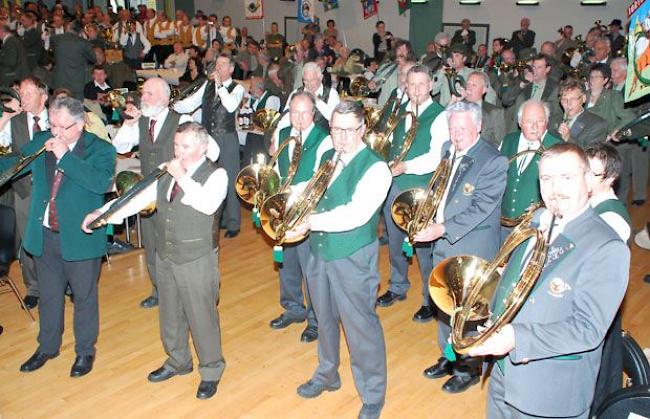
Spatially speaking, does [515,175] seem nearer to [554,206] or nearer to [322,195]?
[322,195]

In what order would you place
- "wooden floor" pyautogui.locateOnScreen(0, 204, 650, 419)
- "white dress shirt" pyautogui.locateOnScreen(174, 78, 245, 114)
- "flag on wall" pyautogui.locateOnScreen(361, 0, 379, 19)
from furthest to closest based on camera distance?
"flag on wall" pyautogui.locateOnScreen(361, 0, 379, 19)
"white dress shirt" pyautogui.locateOnScreen(174, 78, 245, 114)
"wooden floor" pyautogui.locateOnScreen(0, 204, 650, 419)

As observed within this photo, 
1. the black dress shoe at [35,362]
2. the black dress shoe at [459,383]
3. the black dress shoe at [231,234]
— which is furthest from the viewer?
the black dress shoe at [231,234]

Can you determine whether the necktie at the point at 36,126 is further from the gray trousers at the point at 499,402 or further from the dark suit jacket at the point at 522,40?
the dark suit jacket at the point at 522,40

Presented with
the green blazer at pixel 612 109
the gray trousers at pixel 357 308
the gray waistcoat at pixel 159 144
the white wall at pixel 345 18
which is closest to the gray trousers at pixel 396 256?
the gray trousers at pixel 357 308

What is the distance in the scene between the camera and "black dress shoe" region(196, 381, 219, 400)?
4039 mm

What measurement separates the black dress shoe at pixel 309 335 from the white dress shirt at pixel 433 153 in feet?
4.35

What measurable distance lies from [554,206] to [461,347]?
0.61 m

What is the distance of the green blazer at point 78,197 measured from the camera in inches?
159

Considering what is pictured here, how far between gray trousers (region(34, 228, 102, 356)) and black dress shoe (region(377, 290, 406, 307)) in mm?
2196

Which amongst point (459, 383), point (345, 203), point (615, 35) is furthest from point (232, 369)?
point (615, 35)

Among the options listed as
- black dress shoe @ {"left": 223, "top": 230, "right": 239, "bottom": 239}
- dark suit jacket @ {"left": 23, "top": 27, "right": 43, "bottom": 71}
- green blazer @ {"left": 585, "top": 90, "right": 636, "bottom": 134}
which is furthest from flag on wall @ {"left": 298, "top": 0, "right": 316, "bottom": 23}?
green blazer @ {"left": 585, "top": 90, "right": 636, "bottom": 134}

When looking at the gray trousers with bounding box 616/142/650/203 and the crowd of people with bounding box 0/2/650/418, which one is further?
the gray trousers with bounding box 616/142/650/203

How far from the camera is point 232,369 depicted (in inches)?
174

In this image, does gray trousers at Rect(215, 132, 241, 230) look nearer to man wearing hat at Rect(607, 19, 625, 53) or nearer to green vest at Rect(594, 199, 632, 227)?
green vest at Rect(594, 199, 632, 227)
